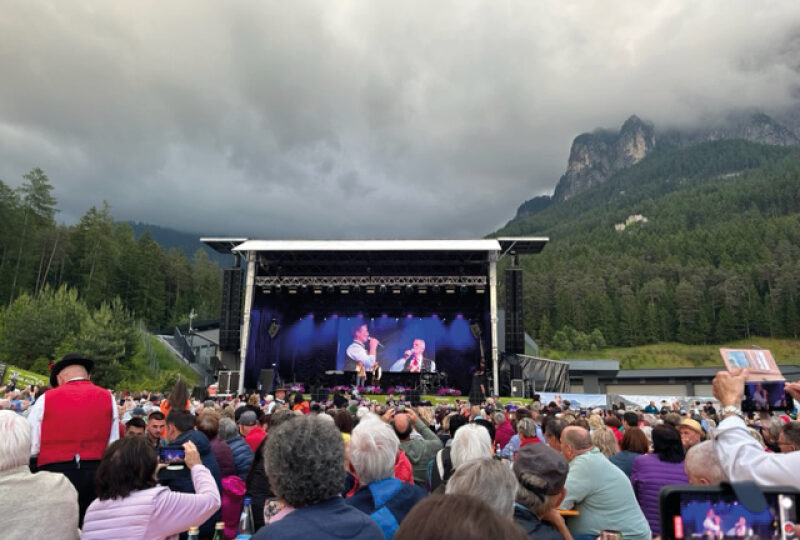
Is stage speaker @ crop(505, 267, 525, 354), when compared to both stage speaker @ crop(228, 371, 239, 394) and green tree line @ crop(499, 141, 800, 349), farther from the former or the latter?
green tree line @ crop(499, 141, 800, 349)

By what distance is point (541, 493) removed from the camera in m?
2.37

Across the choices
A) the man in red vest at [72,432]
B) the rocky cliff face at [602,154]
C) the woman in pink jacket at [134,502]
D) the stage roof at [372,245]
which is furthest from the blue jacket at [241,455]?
the rocky cliff face at [602,154]

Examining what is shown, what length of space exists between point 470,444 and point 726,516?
2305 millimetres

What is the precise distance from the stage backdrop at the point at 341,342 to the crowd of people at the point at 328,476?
1973cm

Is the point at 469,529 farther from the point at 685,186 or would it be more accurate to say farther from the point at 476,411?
the point at 685,186

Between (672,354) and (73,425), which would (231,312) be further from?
(672,354)

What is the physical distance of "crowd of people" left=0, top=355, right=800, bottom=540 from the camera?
5.60ft

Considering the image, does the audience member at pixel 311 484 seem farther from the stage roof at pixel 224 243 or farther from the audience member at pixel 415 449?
the stage roof at pixel 224 243

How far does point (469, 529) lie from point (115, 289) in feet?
162

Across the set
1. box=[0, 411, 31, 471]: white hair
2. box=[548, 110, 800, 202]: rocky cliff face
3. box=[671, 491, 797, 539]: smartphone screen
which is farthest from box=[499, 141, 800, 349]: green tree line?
box=[548, 110, 800, 202]: rocky cliff face

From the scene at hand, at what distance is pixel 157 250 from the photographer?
49.8 metres

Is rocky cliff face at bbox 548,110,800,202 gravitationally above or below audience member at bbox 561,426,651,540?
above

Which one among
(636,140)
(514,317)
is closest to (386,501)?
(514,317)

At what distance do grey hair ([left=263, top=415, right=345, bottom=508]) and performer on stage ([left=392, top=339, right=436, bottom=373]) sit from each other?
21697 mm
